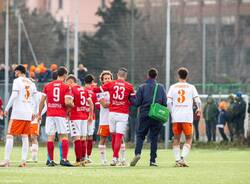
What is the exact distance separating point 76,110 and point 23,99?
1.69 m

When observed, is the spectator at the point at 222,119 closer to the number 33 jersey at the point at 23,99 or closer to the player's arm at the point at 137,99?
the player's arm at the point at 137,99

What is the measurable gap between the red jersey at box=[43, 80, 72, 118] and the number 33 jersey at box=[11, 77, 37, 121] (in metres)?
0.39

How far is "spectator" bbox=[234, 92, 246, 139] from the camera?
138 ft

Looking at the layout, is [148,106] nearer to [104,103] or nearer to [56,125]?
[104,103]

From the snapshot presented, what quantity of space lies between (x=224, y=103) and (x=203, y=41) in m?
11.1

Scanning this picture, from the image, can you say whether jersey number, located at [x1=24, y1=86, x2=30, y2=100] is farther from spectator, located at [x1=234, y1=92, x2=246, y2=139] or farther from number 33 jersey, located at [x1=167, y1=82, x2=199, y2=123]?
spectator, located at [x1=234, y1=92, x2=246, y2=139]

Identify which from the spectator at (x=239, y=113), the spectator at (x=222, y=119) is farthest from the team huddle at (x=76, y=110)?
the spectator at (x=222, y=119)

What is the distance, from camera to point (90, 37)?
57.0m

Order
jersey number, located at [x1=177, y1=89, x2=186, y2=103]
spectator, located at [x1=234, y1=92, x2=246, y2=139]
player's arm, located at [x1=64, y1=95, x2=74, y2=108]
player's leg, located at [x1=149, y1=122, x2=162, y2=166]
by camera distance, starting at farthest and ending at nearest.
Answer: spectator, located at [x1=234, y1=92, x2=246, y2=139]
player's leg, located at [x1=149, y1=122, x2=162, y2=166]
jersey number, located at [x1=177, y1=89, x2=186, y2=103]
player's arm, located at [x1=64, y1=95, x2=74, y2=108]

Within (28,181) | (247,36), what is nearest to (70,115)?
(28,181)

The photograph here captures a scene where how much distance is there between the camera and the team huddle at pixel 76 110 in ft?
81.5

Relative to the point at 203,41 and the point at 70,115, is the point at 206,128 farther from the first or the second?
the point at 70,115

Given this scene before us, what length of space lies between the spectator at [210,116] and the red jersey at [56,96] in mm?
19535

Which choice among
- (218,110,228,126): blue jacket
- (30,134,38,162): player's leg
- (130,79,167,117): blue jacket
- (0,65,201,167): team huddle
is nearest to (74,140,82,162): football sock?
(0,65,201,167): team huddle
